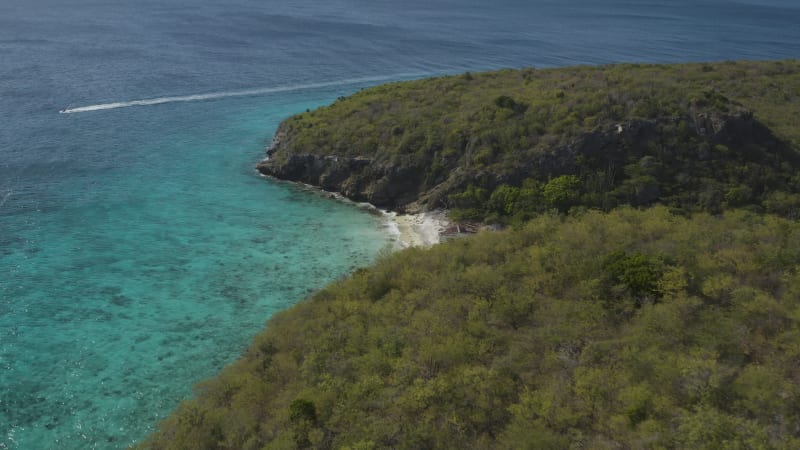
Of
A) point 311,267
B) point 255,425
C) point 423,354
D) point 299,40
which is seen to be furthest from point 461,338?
point 299,40

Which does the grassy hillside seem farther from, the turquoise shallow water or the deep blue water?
the deep blue water

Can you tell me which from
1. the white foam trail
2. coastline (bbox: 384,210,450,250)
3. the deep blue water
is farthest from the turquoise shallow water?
the white foam trail

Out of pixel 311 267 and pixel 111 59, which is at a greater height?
pixel 111 59

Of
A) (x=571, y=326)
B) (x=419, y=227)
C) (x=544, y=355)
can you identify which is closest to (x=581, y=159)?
(x=419, y=227)

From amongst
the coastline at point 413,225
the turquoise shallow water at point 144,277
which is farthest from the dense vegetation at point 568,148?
the turquoise shallow water at point 144,277

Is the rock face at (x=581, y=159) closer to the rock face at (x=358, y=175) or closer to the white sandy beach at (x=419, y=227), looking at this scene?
the rock face at (x=358, y=175)

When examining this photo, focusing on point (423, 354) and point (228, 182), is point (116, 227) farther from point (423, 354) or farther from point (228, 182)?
point (423, 354)
